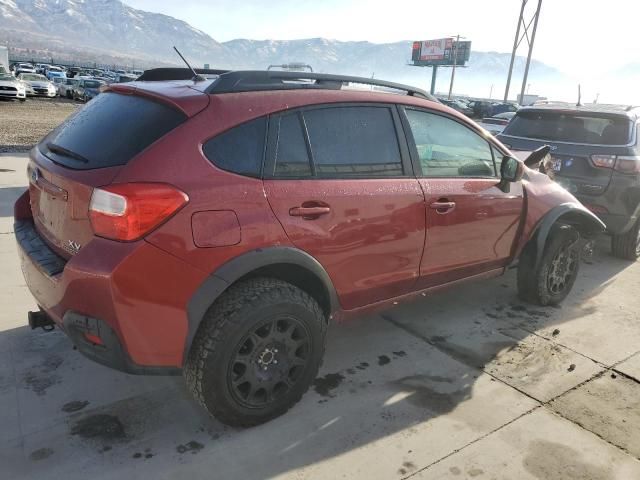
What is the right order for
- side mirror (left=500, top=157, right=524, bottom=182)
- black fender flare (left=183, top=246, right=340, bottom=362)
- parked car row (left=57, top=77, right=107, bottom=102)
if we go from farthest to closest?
1. parked car row (left=57, top=77, right=107, bottom=102)
2. side mirror (left=500, top=157, right=524, bottom=182)
3. black fender flare (left=183, top=246, right=340, bottom=362)

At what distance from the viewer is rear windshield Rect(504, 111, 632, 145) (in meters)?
5.31

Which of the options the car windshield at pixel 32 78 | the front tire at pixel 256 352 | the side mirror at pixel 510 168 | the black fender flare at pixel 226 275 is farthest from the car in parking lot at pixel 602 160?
the car windshield at pixel 32 78

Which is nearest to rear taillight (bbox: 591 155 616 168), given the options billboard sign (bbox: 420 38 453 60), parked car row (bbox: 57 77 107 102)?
parked car row (bbox: 57 77 107 102)

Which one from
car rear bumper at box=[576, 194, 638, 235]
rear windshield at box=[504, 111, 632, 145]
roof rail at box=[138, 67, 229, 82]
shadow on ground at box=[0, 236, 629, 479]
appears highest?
roof rail at box=[138, 67, 229, 82]

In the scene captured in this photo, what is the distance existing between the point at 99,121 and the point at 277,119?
0.89 m

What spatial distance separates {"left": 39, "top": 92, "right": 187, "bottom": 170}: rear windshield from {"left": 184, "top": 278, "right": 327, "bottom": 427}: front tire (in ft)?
2.55

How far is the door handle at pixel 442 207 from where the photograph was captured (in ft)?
10.2

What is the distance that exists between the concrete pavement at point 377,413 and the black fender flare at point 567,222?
2.26 ft

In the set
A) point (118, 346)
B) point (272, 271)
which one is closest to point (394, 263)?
point (272, 271)

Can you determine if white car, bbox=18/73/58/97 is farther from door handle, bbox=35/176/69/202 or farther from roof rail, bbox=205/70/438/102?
roof rail, bbox=205/70/438/102

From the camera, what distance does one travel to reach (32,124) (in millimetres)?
16109

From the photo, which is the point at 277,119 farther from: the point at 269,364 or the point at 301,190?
the point at 269,364

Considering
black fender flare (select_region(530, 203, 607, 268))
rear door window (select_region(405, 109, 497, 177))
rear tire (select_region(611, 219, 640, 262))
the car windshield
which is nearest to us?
rear door window (select_region(405, 109, 497, 177))

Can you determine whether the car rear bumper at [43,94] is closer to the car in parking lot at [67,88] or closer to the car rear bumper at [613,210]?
the car in parking lot at [67,88]
